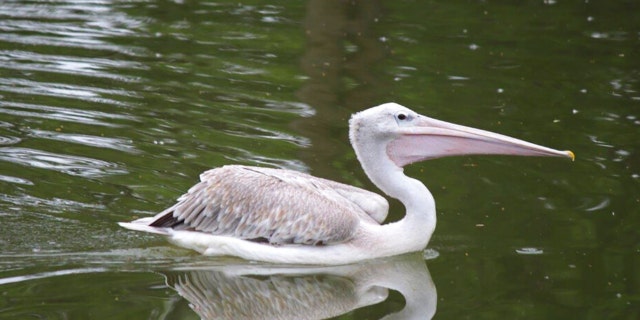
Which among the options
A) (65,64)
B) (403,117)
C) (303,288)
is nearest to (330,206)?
(303,288)

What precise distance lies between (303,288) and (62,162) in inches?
88.4

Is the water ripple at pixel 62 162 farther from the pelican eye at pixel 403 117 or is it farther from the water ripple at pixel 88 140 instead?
the pelican eye at pixel 403 117

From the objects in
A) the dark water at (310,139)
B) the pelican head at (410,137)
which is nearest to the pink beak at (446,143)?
the pelican head at (410,137)

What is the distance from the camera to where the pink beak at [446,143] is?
6629 mm

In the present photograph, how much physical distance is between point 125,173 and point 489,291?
269 cm

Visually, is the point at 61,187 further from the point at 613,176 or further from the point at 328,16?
the point at 328,16

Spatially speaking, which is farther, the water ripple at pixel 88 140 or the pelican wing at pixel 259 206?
the water ripple at pixel 88 140

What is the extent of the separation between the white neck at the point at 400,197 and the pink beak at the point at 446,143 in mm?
97

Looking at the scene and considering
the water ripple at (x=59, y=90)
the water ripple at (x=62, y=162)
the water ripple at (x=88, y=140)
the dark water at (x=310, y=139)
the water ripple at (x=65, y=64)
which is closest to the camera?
the dark water at (x=310, y=139)

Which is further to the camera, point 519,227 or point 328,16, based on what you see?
point 328,16

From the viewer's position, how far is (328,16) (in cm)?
1184

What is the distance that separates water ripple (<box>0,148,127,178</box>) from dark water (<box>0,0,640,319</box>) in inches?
0.7

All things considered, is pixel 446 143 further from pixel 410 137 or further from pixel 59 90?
pixel 59 90

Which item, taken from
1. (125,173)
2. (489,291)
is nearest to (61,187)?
(125,173)
